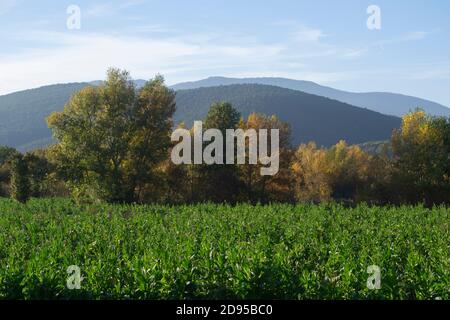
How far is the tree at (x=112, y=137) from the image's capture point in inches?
1873

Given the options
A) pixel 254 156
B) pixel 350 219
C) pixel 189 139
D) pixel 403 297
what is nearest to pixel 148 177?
pixel 189 139

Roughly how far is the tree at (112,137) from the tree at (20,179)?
2938mm

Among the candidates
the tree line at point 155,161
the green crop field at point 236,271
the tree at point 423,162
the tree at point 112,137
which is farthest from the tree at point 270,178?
the green crop field at point 236,271

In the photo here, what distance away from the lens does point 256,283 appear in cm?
1352

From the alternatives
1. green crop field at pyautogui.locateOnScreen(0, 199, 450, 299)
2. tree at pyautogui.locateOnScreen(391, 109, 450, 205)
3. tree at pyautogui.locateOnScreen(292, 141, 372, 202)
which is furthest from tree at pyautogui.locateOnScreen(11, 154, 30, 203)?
tree at pyautogui.locateOnScreen(292, 141, 372, 202)

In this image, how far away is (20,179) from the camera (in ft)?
150

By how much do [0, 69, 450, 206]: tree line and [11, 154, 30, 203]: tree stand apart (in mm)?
86

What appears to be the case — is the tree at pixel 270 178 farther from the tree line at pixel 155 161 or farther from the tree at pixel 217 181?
the tree at pixel 217 181

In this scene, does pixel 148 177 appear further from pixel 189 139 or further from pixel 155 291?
pixel 155 291

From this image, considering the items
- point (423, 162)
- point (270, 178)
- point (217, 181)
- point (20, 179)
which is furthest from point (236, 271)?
point (423, 162)

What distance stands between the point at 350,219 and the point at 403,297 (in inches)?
637

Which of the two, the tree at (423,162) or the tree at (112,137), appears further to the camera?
the tree at (423,162)

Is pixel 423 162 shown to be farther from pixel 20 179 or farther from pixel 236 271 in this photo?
pixel 236 271

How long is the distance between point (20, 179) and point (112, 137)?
30.3ft
